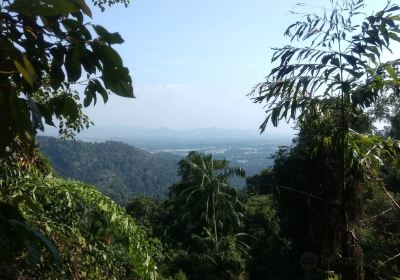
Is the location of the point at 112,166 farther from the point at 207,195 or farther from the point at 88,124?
the point at 88,124

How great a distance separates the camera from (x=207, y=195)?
67.2 ft

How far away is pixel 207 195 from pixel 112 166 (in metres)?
85.3

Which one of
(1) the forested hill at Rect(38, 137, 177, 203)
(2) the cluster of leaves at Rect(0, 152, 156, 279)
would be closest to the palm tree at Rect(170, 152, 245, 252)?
(2) the cluster of leaves at Rect(0, 152, 156, 279)

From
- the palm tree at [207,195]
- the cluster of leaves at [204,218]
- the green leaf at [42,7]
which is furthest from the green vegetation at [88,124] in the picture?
the palm tree at [207,195]

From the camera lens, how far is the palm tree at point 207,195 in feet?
66.4

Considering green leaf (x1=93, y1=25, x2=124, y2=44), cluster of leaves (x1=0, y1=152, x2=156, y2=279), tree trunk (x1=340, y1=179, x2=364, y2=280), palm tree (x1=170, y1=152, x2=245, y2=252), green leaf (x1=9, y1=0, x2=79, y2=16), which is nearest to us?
green leaf (x1=9, y1=0, x2=79, y2=16)

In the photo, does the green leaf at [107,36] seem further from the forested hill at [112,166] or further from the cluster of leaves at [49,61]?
the forested hill at [112,166]

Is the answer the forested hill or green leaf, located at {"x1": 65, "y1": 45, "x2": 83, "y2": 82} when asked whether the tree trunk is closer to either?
green leaf, located at {"x1": 65, "y1": 45, "x2": 83, "y2": 82}

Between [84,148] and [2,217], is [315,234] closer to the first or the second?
[2,217]

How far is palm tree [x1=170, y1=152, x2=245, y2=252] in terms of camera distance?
2023 cm

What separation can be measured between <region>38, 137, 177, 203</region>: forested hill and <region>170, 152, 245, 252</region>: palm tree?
59163mm

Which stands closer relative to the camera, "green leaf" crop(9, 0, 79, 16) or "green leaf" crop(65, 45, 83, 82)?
"green leaf" crop(9, 0, 79, 16)

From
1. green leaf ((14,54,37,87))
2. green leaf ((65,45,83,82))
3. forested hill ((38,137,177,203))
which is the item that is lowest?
forested hill ((38,137,177,203))

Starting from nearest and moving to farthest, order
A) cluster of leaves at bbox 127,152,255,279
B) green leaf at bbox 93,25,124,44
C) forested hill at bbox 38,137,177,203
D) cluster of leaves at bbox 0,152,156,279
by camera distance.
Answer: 1. green leaf at bbox 93,25,124,44
2. cluster of leaves at bbox 0,152,156,279
3. cluster of leaves at bbox 127,152,255,279
4. forested hill at bbox 38,137,177,203
